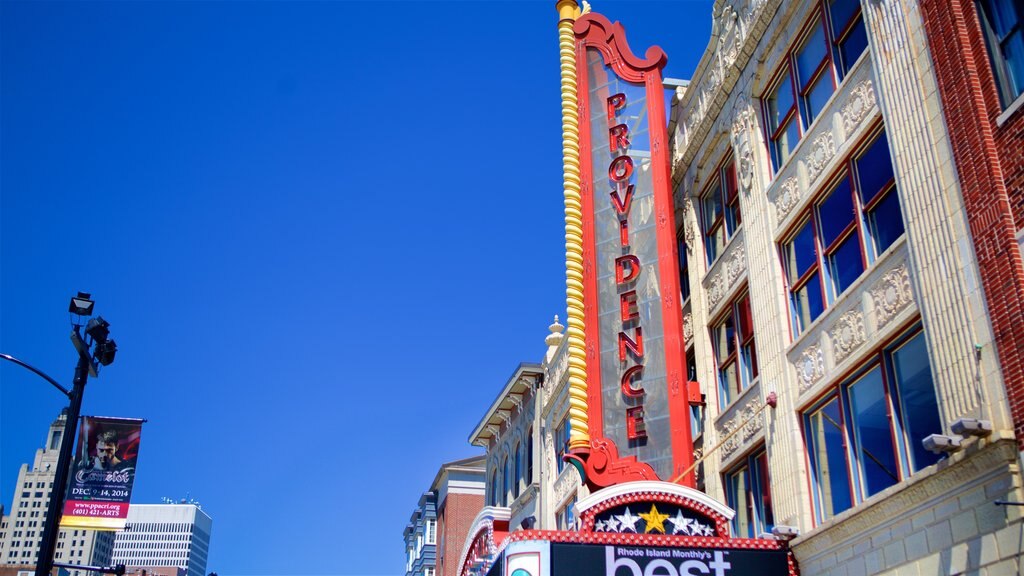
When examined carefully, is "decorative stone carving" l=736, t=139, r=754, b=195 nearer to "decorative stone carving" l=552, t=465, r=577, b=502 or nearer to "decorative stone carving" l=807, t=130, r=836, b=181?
"decorative stone carving" l=807, t=130, r=836, b=181

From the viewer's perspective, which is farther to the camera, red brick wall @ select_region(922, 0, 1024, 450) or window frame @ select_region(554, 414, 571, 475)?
window frame @ select_region(554, 414, 571, 475)

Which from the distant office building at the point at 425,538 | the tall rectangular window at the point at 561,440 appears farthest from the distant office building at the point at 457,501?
the tall rectangular window at the point at 561,440

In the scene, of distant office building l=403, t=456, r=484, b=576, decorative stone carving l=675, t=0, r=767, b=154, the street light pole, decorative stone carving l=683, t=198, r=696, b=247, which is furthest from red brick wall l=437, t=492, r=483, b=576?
the street light pole

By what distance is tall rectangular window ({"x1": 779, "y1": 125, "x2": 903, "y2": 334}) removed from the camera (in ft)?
49.8

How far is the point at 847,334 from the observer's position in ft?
51.2

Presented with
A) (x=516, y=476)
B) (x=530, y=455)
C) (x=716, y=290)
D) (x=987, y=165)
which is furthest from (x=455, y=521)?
(x=987, y=165)

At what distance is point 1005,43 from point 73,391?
48.0ft

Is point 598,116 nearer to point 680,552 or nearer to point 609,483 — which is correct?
point 609,483

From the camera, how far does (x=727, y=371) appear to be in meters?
21.2

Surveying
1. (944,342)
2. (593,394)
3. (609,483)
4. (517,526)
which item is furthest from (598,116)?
(517,526)

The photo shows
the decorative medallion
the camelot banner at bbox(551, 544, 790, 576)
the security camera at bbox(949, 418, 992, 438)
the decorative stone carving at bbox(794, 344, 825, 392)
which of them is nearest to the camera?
the security camera at bbox(949, 418, 992, 438)

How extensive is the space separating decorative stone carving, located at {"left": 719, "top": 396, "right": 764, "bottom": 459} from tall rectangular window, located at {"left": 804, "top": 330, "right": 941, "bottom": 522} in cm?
196

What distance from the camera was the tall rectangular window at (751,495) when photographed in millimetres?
18641

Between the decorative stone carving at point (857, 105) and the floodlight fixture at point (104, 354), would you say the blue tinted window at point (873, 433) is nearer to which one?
the decorative stone carving at point (857, 105)
